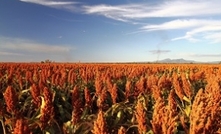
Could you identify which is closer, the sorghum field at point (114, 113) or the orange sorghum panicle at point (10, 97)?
the sorghum field at point (114, 113)

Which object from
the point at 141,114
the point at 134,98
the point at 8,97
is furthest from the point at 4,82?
the point at 141,114

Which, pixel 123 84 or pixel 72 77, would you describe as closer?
pixel 72 77

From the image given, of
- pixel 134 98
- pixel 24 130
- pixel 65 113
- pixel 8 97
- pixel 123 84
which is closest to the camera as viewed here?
pixel 24 130

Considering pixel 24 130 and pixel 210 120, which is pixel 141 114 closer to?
pixel 210 120

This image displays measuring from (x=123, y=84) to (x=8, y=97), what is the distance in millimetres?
6423

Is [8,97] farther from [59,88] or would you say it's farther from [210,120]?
[59,88]

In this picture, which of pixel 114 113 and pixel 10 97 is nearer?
pixel 10 97

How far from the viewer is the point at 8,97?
478cm

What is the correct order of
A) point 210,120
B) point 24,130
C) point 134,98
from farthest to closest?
point 134,98 < point 210,120 < point 24,130

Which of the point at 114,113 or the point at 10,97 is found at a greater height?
the point at 10,97

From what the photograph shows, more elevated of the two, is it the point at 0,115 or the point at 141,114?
the point at 141,114

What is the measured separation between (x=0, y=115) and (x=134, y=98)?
12.4ft

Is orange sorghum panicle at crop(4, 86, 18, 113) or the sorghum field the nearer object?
the sorghum field

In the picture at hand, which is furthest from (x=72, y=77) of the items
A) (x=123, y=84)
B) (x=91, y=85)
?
(x=123, y=84)
